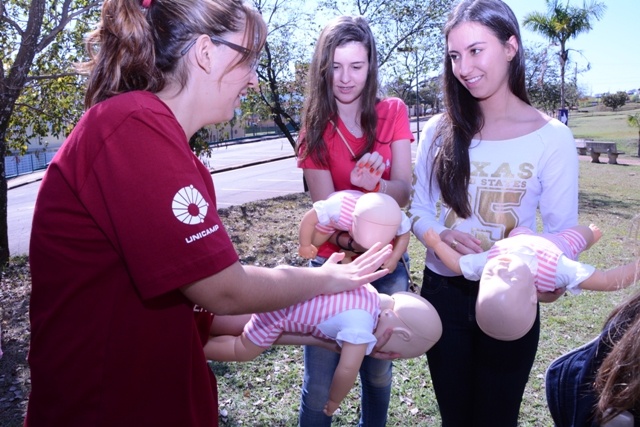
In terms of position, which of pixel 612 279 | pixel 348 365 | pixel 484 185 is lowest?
pixel 348 365

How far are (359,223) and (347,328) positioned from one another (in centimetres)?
52

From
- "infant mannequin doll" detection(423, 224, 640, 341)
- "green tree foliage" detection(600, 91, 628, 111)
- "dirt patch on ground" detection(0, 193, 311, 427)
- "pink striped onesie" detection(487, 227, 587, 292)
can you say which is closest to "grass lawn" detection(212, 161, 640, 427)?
"pink striped onesie" detection(487, 227, 587, 292)

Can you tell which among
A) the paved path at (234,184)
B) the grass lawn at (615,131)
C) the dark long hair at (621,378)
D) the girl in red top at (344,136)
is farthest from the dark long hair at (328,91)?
the grass lawn at (615,131)

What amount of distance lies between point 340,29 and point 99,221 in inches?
71.8

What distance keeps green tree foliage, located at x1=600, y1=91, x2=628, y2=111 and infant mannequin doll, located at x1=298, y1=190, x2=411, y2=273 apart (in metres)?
52.6

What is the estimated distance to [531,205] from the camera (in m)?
2.40

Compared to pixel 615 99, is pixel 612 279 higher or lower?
lower

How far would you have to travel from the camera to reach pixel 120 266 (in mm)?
1359

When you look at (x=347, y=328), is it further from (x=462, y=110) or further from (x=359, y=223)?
(x=462, y=110)

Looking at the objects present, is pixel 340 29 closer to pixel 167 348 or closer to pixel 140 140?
pixel 140 140

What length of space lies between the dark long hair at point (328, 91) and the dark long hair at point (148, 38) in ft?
4.06

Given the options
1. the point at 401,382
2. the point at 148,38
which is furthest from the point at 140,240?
the point at 401,382

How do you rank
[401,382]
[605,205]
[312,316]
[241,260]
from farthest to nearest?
[605,205] → [241,260] → [401,382] → [312,316]

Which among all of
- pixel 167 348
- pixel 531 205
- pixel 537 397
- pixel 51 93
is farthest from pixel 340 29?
pixel 51 93
